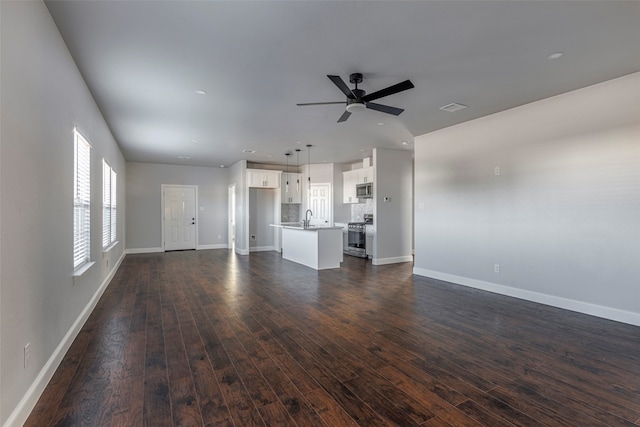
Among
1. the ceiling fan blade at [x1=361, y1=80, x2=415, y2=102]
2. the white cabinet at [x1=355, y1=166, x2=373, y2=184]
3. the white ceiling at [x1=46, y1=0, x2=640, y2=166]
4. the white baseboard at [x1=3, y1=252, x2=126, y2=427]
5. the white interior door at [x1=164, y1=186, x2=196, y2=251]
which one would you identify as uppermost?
the white ceiling at [x1=46, y1=0, x2=640, y2=166]

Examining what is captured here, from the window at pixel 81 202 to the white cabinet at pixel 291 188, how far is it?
19.7ft

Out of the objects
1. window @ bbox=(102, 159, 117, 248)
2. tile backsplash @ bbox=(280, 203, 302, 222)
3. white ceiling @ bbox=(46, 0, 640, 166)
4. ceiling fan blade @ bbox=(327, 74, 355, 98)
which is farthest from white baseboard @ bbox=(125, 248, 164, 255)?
ceiling fan blade @ bbox=(327, 74, 355, 98)

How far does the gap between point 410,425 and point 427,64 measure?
3.17 m

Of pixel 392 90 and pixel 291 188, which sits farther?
pixel 291 188

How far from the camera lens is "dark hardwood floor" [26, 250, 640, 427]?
1902 mm

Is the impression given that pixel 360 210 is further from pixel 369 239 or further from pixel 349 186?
pixel 369 239

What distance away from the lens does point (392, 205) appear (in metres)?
7.15

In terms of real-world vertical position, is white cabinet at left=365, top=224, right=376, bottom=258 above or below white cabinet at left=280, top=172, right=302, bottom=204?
below

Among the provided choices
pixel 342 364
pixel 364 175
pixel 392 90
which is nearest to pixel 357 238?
pixel 364 175

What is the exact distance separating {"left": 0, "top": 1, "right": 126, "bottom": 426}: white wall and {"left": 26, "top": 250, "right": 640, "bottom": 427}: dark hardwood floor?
1.02ft

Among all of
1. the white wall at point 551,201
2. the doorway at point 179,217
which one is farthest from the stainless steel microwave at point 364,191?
the doorway at point 179,217

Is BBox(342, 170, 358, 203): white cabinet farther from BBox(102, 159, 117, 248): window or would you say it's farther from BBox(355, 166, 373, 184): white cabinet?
BBox(102, 159, 117, 248): window

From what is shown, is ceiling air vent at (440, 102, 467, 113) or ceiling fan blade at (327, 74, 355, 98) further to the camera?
ceiling air vent at (440, 102, 467, 113)

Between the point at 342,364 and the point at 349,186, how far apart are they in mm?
6684
